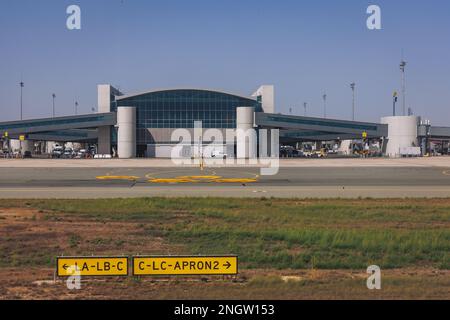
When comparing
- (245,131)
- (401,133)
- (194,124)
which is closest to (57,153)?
(194,124)

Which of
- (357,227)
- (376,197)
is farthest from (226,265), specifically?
(376,197)

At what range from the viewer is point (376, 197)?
91.5 ft

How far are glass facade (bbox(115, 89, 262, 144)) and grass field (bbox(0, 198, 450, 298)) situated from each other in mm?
87001

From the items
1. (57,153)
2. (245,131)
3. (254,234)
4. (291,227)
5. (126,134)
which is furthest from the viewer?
(57,153)

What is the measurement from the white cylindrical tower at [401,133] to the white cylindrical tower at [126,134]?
56.5 metres

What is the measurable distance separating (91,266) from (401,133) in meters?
102

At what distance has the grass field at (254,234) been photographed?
40.8 ft

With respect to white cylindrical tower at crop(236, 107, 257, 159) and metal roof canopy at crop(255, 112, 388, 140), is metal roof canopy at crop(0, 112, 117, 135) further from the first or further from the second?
metal roof canopy at crop(255, 112, 388, 140)

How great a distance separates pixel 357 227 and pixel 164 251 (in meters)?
7.57

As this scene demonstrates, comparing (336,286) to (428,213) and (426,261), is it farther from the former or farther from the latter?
(428,213)

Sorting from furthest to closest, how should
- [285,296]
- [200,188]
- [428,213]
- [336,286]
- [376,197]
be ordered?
[200,188], [376,197], [428,213], [336,286], [285,296]

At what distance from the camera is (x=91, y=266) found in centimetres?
1017

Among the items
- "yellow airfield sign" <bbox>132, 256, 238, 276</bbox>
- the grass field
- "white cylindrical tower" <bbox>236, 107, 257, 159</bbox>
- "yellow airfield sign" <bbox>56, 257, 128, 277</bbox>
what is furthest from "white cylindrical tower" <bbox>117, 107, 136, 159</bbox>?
"yellow airfield sign" <bbox>132, 256, 238, 276</bbox>

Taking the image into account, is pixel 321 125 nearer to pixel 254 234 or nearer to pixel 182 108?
pixel 182 108
